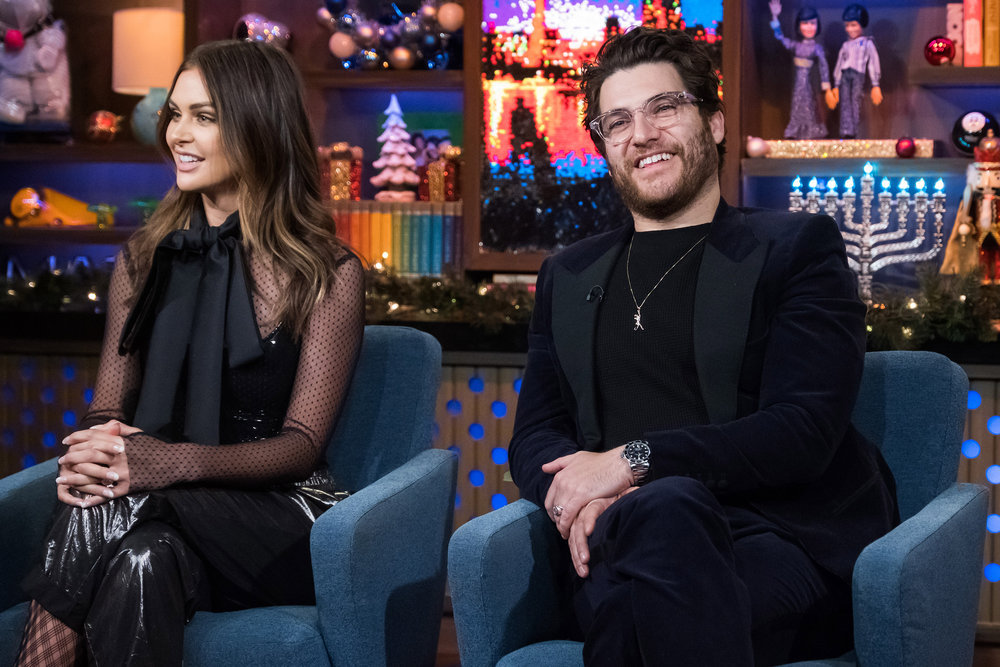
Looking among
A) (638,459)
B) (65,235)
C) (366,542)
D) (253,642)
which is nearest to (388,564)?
(366,542)

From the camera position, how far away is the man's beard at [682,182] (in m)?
1.92

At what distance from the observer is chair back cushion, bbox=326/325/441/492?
2.23 meters

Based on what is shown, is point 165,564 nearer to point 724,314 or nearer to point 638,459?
point 638,459

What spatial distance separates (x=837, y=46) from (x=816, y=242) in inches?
98.0

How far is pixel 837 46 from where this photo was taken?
407 centimetres

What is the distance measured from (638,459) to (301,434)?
59cm

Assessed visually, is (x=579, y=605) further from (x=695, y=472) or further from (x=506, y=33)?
(x=506, y=33)

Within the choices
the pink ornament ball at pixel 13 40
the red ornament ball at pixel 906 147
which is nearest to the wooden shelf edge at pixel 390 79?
the pink ornament ball at pixel 13 40

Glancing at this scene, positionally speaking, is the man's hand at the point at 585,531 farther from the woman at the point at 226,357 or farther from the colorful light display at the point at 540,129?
the colorful light display at the point at 540,129

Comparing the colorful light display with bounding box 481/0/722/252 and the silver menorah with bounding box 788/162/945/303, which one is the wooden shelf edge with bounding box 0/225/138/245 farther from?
the silver menorah with bounding box 788/162/945/303

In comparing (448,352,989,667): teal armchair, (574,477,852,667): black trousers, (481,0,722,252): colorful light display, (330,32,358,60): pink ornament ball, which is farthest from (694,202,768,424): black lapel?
(330,32,358,60): pink ornament ball

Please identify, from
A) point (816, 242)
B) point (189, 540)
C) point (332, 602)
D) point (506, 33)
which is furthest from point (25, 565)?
point (506, 33)

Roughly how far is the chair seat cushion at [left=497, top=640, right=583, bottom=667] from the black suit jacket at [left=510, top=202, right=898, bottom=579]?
251mm

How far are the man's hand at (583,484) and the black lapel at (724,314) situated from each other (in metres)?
0.18
